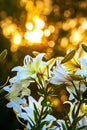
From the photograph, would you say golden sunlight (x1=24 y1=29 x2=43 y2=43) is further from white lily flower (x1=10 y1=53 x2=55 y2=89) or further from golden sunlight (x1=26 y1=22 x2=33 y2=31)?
white lily flower (x1=10 y1=53 x2=55 y2=89)

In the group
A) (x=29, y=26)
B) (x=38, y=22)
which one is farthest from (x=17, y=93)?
(x=38, y=22)

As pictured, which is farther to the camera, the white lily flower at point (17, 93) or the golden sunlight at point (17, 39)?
the golden sunlight at point (17, 39)

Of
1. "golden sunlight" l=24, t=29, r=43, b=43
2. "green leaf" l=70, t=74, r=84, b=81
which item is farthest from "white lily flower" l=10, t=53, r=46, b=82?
"golden sunlight" l=24, t=29, r=43, b=43

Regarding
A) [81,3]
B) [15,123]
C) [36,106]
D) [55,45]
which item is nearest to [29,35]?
[55,45]

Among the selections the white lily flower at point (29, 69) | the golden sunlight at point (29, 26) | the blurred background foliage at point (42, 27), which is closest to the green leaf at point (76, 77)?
the white lily flower at point (29, 69)

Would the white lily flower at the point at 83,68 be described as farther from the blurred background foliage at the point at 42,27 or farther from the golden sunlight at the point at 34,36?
the golden sunlight at the point at 34,36

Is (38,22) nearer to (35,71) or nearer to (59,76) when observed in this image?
(35,71)
